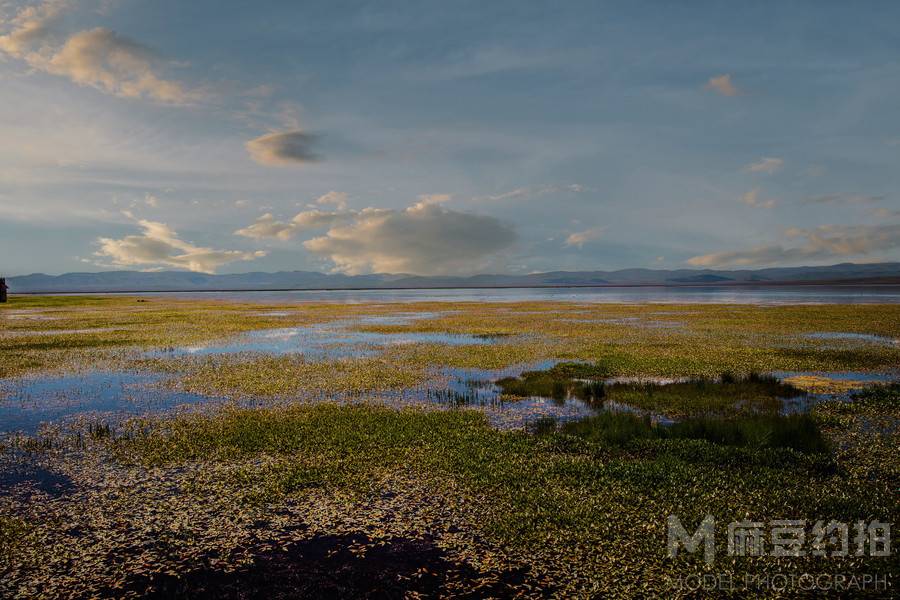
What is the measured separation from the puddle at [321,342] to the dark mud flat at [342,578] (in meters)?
22.1

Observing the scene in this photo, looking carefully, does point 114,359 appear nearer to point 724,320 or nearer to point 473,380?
point 473,380

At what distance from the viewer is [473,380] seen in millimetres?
23219

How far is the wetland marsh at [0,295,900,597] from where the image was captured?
26.5 feet

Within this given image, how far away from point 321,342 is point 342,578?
102ft

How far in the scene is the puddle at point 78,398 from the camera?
57.6ft

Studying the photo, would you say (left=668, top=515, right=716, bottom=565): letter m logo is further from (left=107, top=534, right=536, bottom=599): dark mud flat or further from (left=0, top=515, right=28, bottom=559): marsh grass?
(left=0, top=515, right=28, bottom=559): marsh grass

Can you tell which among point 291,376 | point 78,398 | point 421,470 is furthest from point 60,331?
point 421,470

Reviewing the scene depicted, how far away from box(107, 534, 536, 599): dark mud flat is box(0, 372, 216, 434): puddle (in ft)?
40.1

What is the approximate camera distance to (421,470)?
40.0 feet

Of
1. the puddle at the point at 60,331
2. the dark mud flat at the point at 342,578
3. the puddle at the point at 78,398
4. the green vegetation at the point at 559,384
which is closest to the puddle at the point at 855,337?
the green vegetation at the point at 559,384

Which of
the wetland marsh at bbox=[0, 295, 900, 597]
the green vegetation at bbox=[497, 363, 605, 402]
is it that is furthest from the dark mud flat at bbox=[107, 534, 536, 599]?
the green vegetation at bbox=[497, 363, 605, 402]

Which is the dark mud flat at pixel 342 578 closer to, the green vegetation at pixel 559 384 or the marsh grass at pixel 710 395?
the marsh grass at pixel 710 395

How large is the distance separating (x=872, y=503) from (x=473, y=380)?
50.2 ft

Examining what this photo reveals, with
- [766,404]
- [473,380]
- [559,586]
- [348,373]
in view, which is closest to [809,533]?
[559,586]
